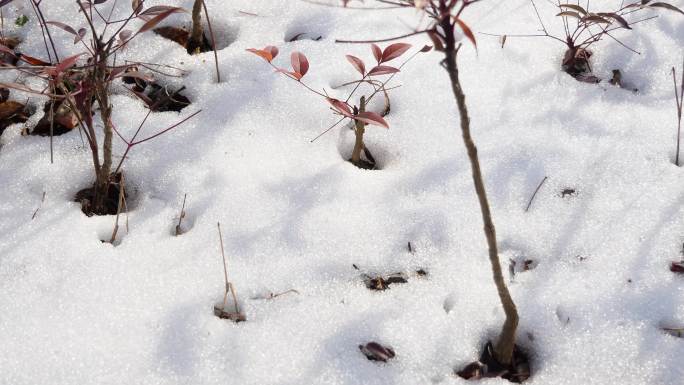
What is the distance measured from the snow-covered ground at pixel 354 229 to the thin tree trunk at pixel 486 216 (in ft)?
0.23

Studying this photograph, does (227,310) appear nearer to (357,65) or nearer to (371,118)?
(371,118)

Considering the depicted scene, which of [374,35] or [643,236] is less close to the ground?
[374,35]

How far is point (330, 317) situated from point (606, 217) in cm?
71

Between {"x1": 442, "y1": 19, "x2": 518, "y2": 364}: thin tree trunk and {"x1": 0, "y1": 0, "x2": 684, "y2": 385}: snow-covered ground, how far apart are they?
0.07 meters

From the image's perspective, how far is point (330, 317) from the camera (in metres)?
1.29

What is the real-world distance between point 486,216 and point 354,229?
0.47 meters

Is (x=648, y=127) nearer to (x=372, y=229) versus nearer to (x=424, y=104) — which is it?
(x=424, y=104)

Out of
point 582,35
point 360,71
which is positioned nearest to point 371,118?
point 360,71

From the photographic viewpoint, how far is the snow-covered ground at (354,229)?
1.22m

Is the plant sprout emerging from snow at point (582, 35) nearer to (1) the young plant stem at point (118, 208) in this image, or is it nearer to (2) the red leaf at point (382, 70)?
(2) the red leaf at point (382, 70)

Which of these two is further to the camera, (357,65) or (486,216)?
(357,65)

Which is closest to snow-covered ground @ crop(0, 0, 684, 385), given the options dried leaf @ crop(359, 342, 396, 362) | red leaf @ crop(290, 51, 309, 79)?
dried leaf @ crop(359, 342, 396, 362)

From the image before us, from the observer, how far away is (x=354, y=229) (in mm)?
1434

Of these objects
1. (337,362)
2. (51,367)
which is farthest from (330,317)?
(51,367)
